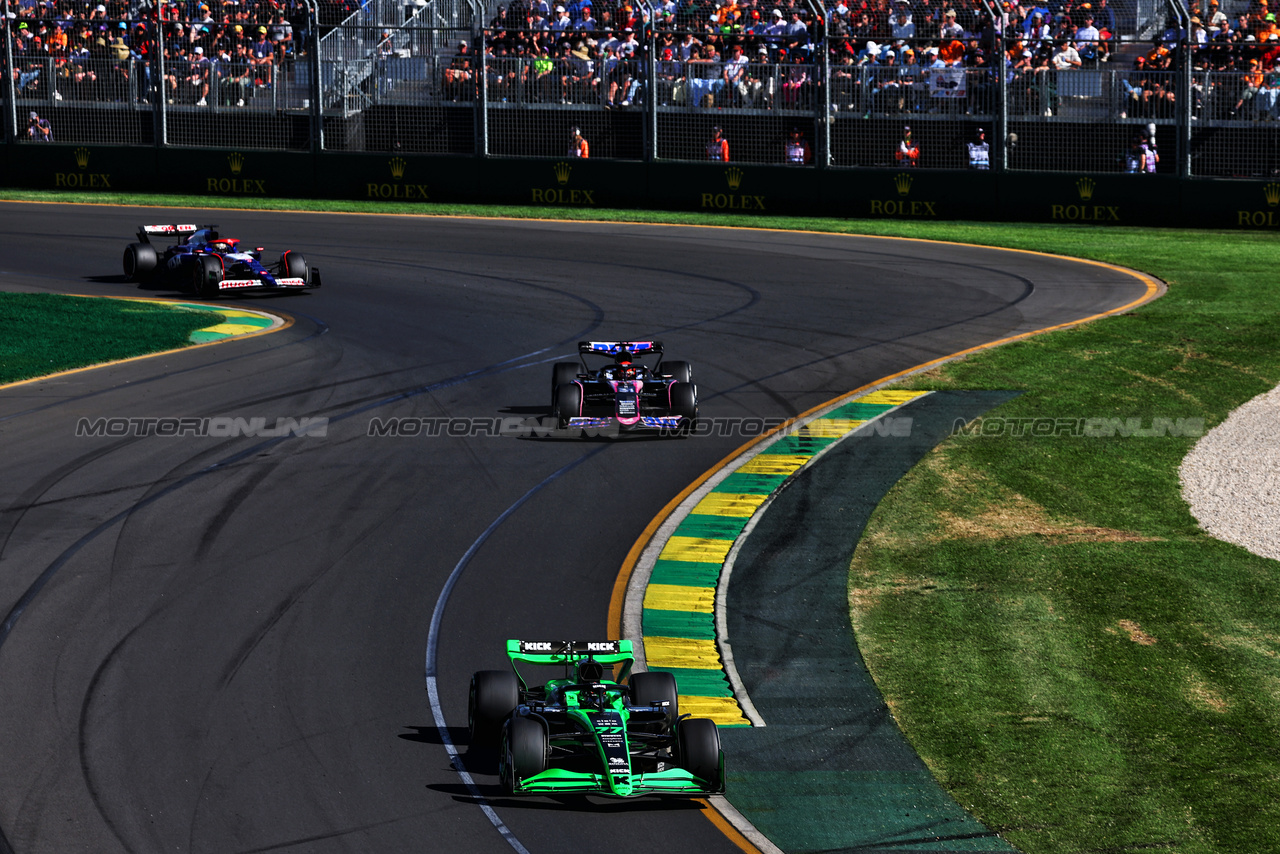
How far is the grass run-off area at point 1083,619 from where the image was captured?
9.92 metres

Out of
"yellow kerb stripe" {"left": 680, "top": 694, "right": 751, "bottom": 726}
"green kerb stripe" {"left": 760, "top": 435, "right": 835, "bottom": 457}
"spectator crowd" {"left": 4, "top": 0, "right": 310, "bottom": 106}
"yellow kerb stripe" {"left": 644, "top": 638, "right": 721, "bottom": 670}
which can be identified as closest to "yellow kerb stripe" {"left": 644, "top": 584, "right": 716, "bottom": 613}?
"yellow kerb stripe" {"left": 644, "top": 638, "right": 721, "bottom": 670}

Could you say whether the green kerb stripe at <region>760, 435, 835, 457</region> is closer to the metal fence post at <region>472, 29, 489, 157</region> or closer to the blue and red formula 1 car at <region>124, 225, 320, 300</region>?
the blue and red formula 1 car at <region>124, 225, 320, 300</region>

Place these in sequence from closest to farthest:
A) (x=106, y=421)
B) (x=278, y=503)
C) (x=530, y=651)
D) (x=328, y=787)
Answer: (x=328, y=787) < (x=530, y=651) < (x=278, y=503) < (x=106, y=421)

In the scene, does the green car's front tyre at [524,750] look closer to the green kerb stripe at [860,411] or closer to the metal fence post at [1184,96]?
the green kerb stripe at [860,411]

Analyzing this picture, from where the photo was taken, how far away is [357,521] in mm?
14422

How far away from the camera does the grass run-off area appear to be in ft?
32.6

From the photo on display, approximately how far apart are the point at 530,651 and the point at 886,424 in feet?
31.6

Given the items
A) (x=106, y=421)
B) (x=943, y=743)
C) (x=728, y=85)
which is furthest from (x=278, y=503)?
(x=728, y=85)

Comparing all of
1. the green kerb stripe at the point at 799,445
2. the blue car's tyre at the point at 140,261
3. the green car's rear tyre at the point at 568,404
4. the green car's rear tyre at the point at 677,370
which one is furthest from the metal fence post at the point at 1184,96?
the blue car's tyre at the point at 140,261

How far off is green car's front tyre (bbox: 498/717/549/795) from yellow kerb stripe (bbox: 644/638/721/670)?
2406 millimetres

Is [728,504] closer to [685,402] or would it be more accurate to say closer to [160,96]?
[685,402]

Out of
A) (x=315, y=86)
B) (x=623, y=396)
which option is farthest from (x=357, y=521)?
(x=315, y=86)

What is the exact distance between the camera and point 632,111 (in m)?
35.5

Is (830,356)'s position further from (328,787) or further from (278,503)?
(328,787)
